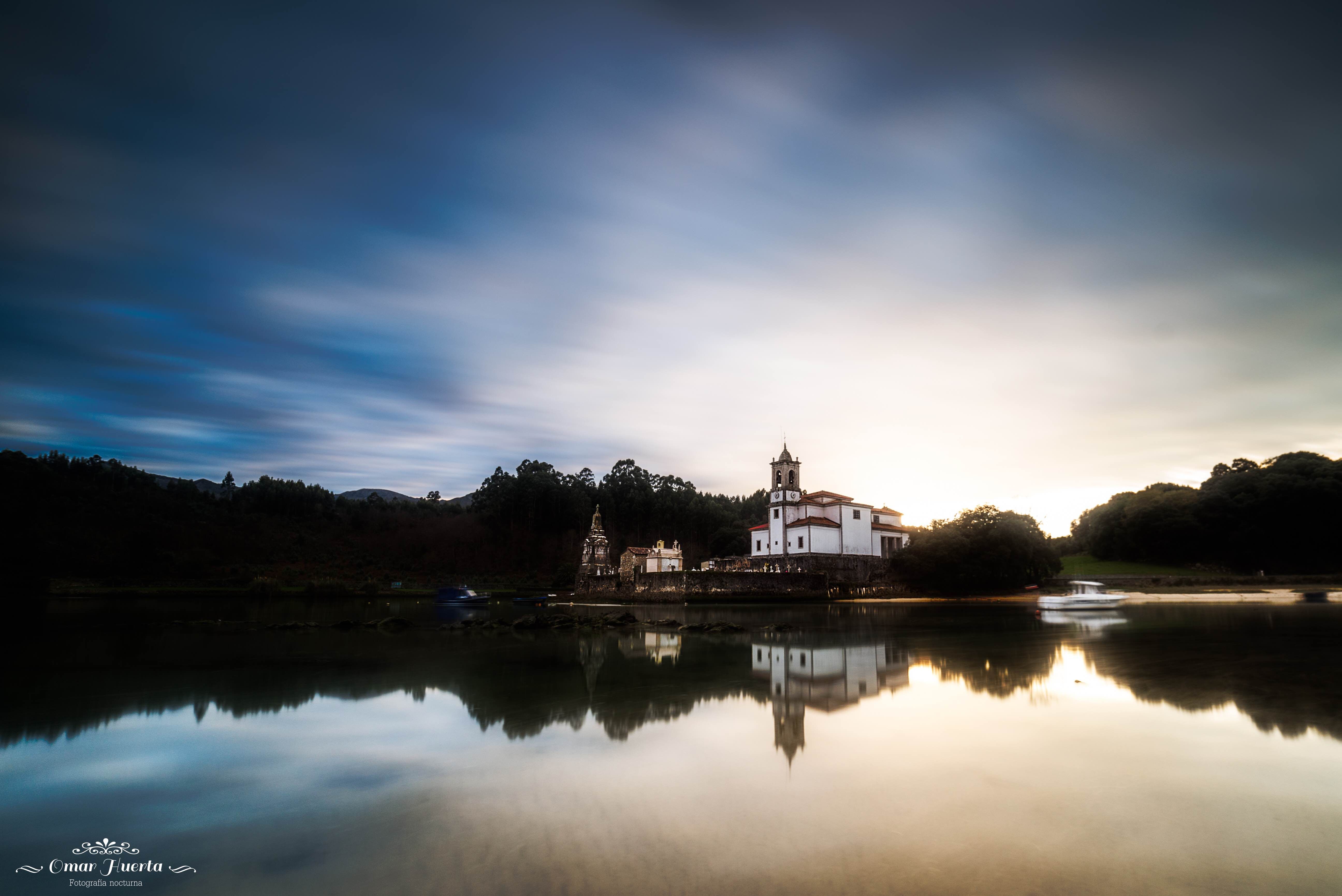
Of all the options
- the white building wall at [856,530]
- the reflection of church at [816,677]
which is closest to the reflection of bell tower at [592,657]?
the reflection of church at [816,677]

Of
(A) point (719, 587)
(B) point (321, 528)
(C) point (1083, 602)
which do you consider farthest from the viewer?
(B) point (321, 528)

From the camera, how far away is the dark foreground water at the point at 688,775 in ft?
18.3

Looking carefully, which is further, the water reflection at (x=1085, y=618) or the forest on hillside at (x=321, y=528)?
the forest on hillside at (x=321, y=528)

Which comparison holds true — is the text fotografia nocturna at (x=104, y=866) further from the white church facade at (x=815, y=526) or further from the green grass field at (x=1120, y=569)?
the green grass field at (x=1120, y=569)

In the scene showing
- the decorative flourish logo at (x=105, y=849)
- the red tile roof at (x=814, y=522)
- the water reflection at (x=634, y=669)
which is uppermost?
the red tile roof at (x=814, y=522)

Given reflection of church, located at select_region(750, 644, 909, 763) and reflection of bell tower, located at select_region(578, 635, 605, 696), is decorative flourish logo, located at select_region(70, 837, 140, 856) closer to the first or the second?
reflection of church, located at select_region(750, 644, 909, 763)

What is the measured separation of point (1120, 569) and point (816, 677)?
66672 mm

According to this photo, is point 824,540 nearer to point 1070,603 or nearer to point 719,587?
point 719,587

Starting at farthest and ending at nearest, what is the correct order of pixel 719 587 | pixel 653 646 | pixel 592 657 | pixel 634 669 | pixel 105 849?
pixel 719 587 < pixel 653 646 < pixel 592 657 < pixel 634 669 < pixel 105 849

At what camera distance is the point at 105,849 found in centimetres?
627

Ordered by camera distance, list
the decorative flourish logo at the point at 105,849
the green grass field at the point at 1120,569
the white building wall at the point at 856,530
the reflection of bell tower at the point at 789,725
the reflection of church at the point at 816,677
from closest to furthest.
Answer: the decorative flourish logo at the point at 105,849 → the reflection of bell tower at the point at 789,725 → the reflection of church at the point at 816,677 → the green grass field at the point at 1120,569 → the white building wall at the point at 856,530

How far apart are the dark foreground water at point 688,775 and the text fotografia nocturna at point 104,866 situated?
0.04 m

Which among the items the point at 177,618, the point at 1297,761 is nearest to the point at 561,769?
the point at 1297,761

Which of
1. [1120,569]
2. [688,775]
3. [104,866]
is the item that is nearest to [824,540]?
[1120,569]
